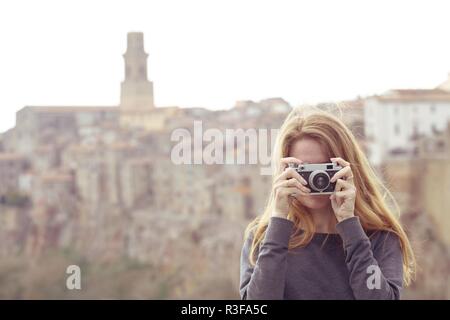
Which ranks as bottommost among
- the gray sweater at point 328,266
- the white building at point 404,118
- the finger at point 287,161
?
the gray sweater at point 328,266

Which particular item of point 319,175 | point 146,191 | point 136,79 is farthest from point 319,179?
point 136,79

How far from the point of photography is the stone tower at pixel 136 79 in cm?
2711

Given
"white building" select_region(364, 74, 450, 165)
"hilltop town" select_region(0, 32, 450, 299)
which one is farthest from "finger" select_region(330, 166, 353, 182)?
"white building" select_region(364, 74, 450, 165)

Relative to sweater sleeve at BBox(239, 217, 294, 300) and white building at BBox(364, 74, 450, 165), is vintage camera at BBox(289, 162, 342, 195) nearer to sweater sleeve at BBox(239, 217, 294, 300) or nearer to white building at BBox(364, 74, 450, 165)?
sweater sleeve at BBox(239, 217, 294, 300)

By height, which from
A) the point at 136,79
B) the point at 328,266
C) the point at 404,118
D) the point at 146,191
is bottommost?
the point at 328,266

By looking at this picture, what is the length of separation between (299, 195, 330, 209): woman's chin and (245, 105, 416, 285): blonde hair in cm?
1

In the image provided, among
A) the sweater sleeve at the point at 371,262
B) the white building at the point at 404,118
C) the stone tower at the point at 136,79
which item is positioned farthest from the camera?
the stone tower at the point at 136,79

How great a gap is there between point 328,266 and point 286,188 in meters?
0.09

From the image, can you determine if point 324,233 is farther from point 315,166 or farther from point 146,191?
point 146,191

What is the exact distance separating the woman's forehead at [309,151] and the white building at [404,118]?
18452 millimetres

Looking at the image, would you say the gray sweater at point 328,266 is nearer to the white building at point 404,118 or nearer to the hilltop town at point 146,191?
the hilltop town at point 146,191

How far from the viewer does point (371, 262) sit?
96cm

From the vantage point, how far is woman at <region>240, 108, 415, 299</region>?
0.97m

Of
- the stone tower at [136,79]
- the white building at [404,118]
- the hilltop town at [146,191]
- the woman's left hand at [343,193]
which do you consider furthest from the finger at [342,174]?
the stone tower at [136,79]
